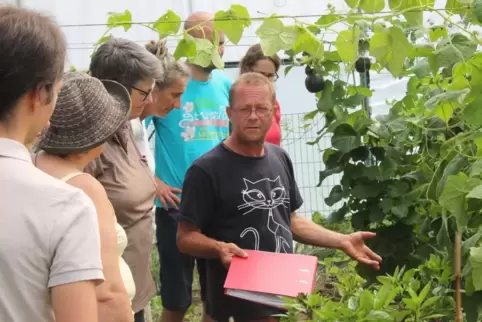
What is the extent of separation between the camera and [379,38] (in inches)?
68.1

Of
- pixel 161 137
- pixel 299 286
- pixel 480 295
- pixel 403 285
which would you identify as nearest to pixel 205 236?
pixel 299 286

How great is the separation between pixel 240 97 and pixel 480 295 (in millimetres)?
950

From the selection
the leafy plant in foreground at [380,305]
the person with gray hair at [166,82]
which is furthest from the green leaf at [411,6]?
the person with gray hair at [166,82]

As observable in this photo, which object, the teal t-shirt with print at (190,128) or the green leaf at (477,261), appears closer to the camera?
the green leaf at (477,261)

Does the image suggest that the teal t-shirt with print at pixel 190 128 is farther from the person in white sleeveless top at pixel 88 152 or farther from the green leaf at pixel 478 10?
the green leaf at pixel 478 10

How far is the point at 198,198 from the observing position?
239 cm

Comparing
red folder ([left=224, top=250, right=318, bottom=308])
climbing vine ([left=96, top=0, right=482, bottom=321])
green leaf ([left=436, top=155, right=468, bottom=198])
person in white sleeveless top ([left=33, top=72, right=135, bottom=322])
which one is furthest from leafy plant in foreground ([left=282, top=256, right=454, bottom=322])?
person in white sleeveless top ([left=33, top=72, right=135, bottom=322])

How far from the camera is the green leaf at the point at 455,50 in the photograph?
1.81 m

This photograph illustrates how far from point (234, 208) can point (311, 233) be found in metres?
0.34

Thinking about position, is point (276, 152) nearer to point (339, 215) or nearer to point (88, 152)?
point (339, 215)

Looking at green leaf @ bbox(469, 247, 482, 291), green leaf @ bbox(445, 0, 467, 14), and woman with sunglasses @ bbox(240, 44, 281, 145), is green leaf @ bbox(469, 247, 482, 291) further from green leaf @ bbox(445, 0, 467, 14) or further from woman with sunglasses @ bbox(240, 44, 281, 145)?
woman with sunglasses @ bbox(240, 44, 281, 145)

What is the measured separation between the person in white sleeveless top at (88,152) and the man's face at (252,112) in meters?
0.86

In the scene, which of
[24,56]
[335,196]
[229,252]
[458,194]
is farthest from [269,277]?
[24,56]

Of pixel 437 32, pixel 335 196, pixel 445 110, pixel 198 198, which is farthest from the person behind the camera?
pixel 335 196
